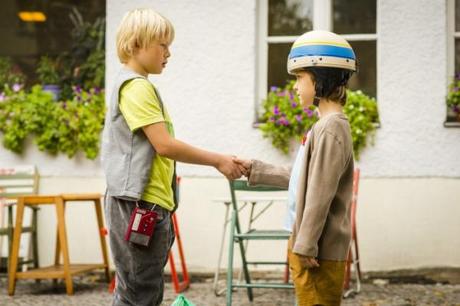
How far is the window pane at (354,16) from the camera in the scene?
7680 mm

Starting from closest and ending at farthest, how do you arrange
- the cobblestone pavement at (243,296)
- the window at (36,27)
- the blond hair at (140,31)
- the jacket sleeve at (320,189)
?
the jacket sleeve at (320,189) → the blond hair at (140,31) → the cobblestone pavement at (243,296) → the window at (36,27)

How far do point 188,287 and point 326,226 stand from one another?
13.2ft

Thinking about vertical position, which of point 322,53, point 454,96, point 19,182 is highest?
point 454,96

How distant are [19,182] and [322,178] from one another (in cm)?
513

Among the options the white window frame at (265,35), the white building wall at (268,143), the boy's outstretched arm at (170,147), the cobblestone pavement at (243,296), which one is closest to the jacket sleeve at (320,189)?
the boy's outstretched arm at (170,147)

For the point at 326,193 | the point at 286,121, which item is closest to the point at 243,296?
the point at 286,121

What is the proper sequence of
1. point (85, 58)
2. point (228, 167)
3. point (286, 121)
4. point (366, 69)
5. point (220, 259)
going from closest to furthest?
point (228, 167) → point (220, 259) → point (286, 121) → point (366, 69) → point (85, 58)

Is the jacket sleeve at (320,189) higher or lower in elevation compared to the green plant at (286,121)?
lower

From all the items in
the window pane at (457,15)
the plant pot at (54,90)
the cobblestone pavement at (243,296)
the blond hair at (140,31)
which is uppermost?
the window pane at (457,15)

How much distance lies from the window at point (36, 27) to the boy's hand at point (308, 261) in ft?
18.9

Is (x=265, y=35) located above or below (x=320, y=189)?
above

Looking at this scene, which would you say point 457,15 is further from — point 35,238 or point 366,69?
point 35,238

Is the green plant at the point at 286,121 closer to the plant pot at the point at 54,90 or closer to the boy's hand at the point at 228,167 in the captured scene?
the plant pot at the point at 54,90

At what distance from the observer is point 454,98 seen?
7.24 metres
